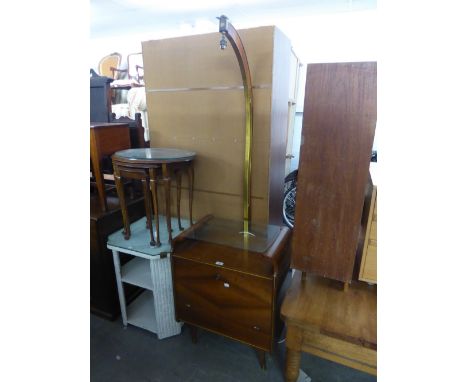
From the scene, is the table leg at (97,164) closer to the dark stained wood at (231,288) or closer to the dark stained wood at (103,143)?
the dark stained wood at (103,143)

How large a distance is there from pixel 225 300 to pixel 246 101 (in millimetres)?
895

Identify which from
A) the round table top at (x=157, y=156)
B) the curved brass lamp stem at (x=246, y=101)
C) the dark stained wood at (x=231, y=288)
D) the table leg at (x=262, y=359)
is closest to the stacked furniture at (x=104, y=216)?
the round table top at (x=157, y=156)

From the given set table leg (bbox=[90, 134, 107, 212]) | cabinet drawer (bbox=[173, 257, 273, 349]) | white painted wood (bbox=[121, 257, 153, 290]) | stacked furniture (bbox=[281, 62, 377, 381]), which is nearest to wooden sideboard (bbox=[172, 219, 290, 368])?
cabinet drawer (bbox=[173, 257, 273, 349])

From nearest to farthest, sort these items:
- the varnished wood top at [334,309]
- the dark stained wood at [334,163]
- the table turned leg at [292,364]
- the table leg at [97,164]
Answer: the dark stained wood at [334,163]
the varnished wood top at [334,309]
the table turned leg at [292,364]
the table leg at [97,164]

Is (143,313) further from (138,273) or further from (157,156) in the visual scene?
(157,156)

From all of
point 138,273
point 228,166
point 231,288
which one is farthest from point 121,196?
point 231,288

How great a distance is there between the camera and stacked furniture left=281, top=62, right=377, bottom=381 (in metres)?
0.78

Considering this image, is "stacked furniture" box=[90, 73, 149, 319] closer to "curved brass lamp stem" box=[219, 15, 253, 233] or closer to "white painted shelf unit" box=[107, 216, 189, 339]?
"white painted shelf unit" box=[107, 216, 189, 339]

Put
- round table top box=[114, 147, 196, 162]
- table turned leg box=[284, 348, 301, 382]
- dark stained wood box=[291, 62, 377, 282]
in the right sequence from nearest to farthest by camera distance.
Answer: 1. dark stained wood box=[291, 62, 377, 282]
2. table turned leg box=[284, 348, 301, 382]
3. round table top box=[114, 147, 196, 162]

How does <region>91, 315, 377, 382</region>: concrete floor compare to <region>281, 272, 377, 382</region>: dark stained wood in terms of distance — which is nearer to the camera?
<region>281, 272, 377, 382</region>: dark stained wood

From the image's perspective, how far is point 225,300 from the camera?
117cm

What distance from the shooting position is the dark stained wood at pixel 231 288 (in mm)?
1089

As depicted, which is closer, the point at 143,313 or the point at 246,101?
the point at 246,101
